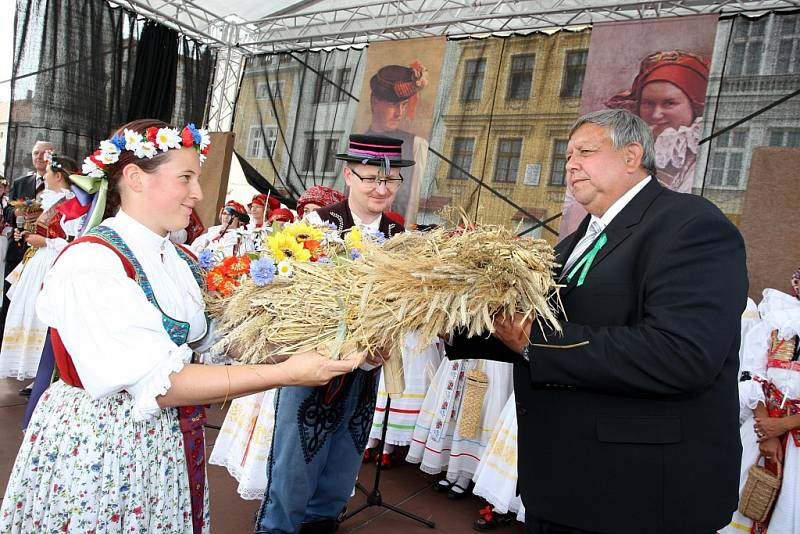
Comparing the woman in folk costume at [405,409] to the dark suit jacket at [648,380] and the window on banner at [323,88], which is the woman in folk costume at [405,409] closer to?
the dark suit jacket at [648,380]

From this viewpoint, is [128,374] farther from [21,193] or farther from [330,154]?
[330,154]

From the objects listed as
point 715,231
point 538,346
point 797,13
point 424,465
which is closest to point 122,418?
point 538,346

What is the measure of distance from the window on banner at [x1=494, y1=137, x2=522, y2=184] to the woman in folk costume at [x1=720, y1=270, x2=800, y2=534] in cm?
342

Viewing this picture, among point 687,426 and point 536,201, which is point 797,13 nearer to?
point 536,201

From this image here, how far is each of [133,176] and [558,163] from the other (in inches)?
210

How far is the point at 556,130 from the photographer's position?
6.31m

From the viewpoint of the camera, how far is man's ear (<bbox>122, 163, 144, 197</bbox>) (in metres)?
1.68

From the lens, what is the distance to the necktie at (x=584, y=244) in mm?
1786

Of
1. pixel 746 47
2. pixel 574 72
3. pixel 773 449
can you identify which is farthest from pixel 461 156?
pixel 773 449

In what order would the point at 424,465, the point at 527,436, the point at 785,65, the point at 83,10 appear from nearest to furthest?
the point at 527,436, the point at 424,465, the point at 785,65, the point at 83,10

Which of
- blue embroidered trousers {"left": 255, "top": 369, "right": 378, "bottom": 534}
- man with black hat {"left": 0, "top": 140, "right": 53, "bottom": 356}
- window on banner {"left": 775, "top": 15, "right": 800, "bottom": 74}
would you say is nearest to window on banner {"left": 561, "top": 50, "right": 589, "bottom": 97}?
window on banner {"left": 775, "top": 15, "right": 800, "bottom": 74}

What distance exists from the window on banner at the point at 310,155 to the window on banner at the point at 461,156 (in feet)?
7.13

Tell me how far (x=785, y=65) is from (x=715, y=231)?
4.82 meters

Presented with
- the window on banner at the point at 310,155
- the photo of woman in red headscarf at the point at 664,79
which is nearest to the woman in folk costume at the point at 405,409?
the photo of woman in red headscarf at the point at 664,79
